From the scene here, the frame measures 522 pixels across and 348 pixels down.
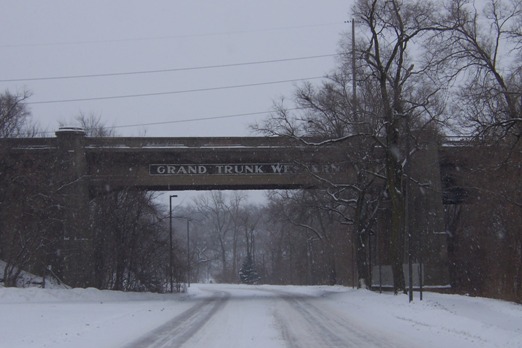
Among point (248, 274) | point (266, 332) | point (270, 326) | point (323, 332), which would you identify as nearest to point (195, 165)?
point (270, 326)

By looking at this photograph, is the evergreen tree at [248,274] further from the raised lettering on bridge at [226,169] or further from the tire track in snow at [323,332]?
the tire track in snow at [323,332]

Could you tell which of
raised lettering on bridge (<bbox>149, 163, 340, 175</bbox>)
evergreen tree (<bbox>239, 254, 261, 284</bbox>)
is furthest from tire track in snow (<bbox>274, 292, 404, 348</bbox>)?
evergreen tree (<bbox>239, 254, 261, 284</bbox>)

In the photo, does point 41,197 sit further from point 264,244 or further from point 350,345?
point 264,244

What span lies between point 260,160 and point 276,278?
67.3 metres

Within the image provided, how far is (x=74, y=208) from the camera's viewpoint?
113ft

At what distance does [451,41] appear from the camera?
25000 millimetres

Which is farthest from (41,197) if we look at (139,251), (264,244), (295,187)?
(264,244)

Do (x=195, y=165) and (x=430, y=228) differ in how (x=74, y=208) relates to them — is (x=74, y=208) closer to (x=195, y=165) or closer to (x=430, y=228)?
(x=195, y=165)

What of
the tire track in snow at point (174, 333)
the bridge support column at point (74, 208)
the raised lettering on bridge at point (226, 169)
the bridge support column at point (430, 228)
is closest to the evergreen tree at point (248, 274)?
the bridge support column at point (430, 228)

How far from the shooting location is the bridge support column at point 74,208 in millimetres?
34500

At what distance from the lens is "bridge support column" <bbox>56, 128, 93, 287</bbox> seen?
3450 centimetres

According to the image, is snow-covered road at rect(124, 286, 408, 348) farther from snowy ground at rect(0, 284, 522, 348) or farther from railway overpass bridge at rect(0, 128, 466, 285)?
railway overpass bridge at rect(0, 128, 466, 285)

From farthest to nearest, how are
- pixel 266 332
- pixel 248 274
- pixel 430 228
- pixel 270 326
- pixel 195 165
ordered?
pixel 248 274, pixel 430 228, pixel 195 165, pixel 270 326, pixel 266 332

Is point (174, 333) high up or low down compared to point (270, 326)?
up
